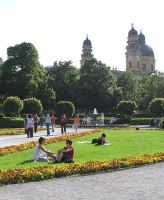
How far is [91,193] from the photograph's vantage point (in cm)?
1312

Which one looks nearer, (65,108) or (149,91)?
(65,108)

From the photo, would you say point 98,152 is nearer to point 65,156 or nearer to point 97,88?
point 65,156

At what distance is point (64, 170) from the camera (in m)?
16.3

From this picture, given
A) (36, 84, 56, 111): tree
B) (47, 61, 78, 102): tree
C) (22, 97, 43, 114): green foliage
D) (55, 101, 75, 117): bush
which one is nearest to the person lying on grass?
(22, 97, 43, 114): green foliage

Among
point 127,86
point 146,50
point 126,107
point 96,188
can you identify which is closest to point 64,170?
point 96,188

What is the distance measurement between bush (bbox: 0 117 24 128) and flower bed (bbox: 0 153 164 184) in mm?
34464

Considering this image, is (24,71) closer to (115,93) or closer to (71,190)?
(115,93)

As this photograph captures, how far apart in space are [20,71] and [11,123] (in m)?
23.9

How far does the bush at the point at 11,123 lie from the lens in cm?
5291

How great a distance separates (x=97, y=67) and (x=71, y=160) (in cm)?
6811

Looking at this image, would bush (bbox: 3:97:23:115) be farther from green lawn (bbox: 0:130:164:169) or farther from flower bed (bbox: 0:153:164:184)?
flower bed (bbox: 0:153:164:184)

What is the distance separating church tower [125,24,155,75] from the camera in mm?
155250

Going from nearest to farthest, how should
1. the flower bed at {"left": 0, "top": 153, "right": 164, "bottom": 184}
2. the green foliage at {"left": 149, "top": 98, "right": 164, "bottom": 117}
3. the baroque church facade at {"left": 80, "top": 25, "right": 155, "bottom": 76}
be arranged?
the flower bed at {"left": 0, "top": 153, "right": 164, "bottom": 184}, the green foliage at {"left": 149, "top": 98, "right": 164, "bottom": 117}, the baroque church facade at {"left": 80, "top": 25, "right": 155, "bottom": 76}

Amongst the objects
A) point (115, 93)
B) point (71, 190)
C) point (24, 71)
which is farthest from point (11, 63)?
point (71, 190)
